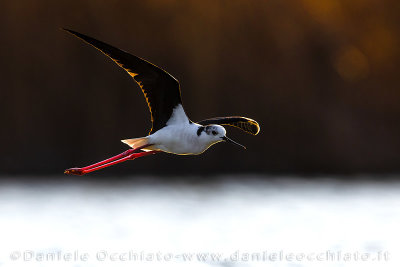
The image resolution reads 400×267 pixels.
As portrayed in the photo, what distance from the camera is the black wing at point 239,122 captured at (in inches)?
372

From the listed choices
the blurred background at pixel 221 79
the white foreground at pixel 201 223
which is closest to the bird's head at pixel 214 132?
the white foreground at pixel 201 223

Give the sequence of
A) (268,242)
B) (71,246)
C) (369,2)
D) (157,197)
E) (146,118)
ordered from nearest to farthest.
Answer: (71,246) < (268,242) < (146,118) < (369,2) < (157,197)

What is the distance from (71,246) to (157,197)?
1282 centimetres

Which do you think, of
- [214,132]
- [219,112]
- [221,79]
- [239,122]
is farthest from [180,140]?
[221,79]

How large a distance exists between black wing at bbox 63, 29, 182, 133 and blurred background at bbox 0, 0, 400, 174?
21.3m

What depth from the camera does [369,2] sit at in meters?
35.0

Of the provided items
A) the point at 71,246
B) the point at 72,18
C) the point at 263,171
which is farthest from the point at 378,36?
the point at 71,246

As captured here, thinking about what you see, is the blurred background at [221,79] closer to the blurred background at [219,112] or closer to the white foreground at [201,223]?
the blurred background at [219,112]

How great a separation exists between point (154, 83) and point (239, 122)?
5.33 ft

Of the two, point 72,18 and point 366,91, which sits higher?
Result: point 72,18

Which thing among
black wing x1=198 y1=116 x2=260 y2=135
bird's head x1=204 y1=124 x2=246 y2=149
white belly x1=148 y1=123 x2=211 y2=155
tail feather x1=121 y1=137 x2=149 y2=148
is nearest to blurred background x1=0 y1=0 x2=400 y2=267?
black wing x1=198 y1=116 x2=260 y2=135

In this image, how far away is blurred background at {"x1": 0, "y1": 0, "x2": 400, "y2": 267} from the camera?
100ft

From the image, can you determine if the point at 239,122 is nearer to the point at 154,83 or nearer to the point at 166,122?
the point at 166,122

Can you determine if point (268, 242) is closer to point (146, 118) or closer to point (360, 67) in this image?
point (146, 118)
